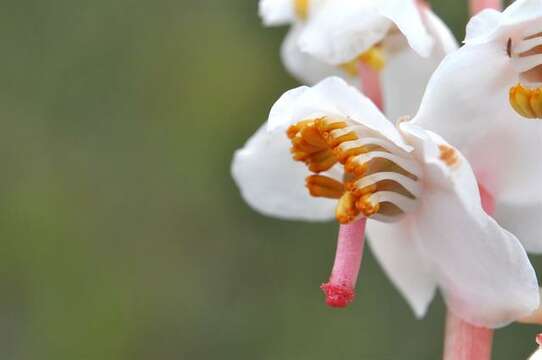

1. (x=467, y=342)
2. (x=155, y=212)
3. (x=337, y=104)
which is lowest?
(x=155, y=212)

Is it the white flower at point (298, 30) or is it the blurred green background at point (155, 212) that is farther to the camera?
the blurred green background at point (155, 212)

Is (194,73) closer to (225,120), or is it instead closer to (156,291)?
(225,120)

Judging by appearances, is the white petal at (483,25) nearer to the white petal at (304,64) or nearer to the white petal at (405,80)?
the white petal at (405,80)

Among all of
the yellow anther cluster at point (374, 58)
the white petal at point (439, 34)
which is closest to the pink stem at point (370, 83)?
the yellow anther cluster at point (374, 58)

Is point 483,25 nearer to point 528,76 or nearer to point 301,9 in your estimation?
point 528,76

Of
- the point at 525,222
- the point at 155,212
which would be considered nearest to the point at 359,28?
the point at 525,222

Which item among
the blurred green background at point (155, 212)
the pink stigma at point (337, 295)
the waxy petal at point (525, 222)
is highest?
the waxy petal at point (525, 222)

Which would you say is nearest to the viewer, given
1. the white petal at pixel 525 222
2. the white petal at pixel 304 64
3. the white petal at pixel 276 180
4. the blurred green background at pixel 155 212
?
the white petal at pixel 525 222
